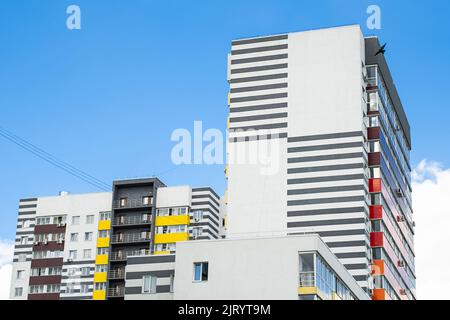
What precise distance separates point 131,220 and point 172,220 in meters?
6.63

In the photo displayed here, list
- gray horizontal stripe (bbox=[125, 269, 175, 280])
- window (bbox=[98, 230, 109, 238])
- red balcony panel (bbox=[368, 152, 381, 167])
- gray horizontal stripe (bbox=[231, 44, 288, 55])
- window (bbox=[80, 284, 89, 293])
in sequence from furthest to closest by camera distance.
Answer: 1. window (bbox=[98, 230, 109, 238])
2. window (bbox=[80, 284, 89, 293])
3. gray horizontal stripe (bbox=[231, 44, 288, 55])
4. red balcony panel (bbox=[368, 152, 381, 167])
5. gray horizontal stripe (bbox=[125, 269, 175, 280])

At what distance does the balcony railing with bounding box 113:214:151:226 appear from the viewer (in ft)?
393

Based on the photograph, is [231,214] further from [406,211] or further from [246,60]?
[406,211]

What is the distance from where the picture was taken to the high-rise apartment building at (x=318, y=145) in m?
93.7

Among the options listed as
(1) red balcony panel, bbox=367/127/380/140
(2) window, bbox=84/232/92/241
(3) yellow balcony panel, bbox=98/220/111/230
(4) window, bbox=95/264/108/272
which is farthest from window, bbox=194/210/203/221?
(1) red balcony panel, bbox=367/127/380/140

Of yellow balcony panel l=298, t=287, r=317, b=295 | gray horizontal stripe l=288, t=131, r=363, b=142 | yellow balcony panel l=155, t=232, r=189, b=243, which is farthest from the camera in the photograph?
yellow balcony panel l=155, t=232, r=189, b=243

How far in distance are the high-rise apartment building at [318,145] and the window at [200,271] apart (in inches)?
1393

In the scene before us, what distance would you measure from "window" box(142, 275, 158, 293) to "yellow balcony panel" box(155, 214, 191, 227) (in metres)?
55.8

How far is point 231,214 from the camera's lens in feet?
325

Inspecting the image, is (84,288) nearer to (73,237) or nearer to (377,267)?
(73,237)

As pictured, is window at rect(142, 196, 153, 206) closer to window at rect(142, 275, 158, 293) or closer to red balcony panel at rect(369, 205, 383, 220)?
red balcony panel at rect(369, 205, 383, 220)

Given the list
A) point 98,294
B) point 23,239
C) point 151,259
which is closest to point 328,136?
point 151,259
